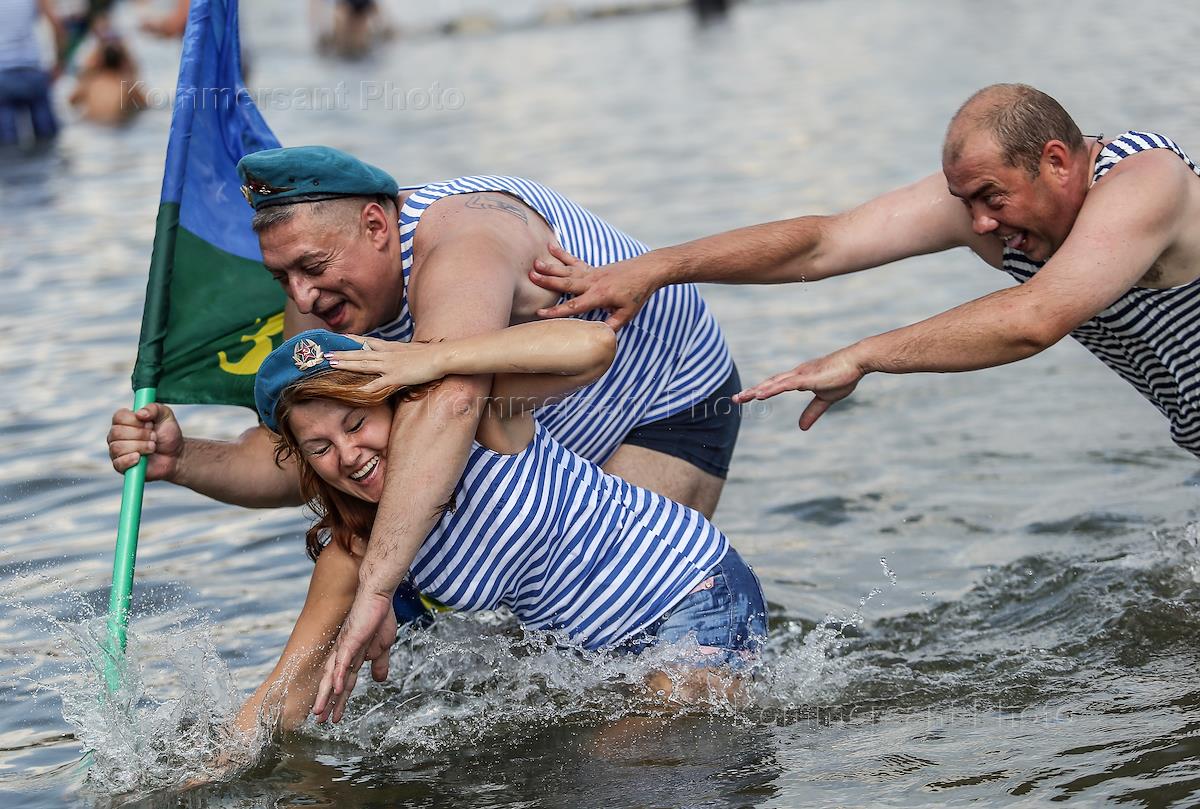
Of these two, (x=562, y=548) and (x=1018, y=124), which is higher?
(x=1018, y=124)

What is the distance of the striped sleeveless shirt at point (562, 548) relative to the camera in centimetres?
384

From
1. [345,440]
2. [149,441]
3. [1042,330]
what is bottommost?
[149,441]

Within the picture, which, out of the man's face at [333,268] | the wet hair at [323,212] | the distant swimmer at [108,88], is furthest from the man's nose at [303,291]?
the distant swimmer at [108,88]

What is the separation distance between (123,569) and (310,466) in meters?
1.12

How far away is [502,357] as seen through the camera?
3676 millimetres

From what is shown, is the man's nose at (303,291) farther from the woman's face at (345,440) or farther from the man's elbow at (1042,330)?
the man's elbow at (1042,330)

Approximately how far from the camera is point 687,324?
4918 millimetres

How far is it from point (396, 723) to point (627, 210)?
779 centimetres

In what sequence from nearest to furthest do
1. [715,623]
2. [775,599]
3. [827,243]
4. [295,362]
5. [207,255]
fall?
[295,362] → [715,623] → [827,243] → [207,255] → [775,599]

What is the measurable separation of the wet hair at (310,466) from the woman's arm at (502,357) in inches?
1.3

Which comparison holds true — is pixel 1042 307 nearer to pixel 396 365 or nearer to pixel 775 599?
pixel 396 365

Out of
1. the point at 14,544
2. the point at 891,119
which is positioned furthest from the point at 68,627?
the point at 891,119

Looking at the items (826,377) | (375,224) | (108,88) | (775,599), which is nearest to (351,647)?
(375,224)

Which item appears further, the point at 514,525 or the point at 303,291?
the point at 303,291
